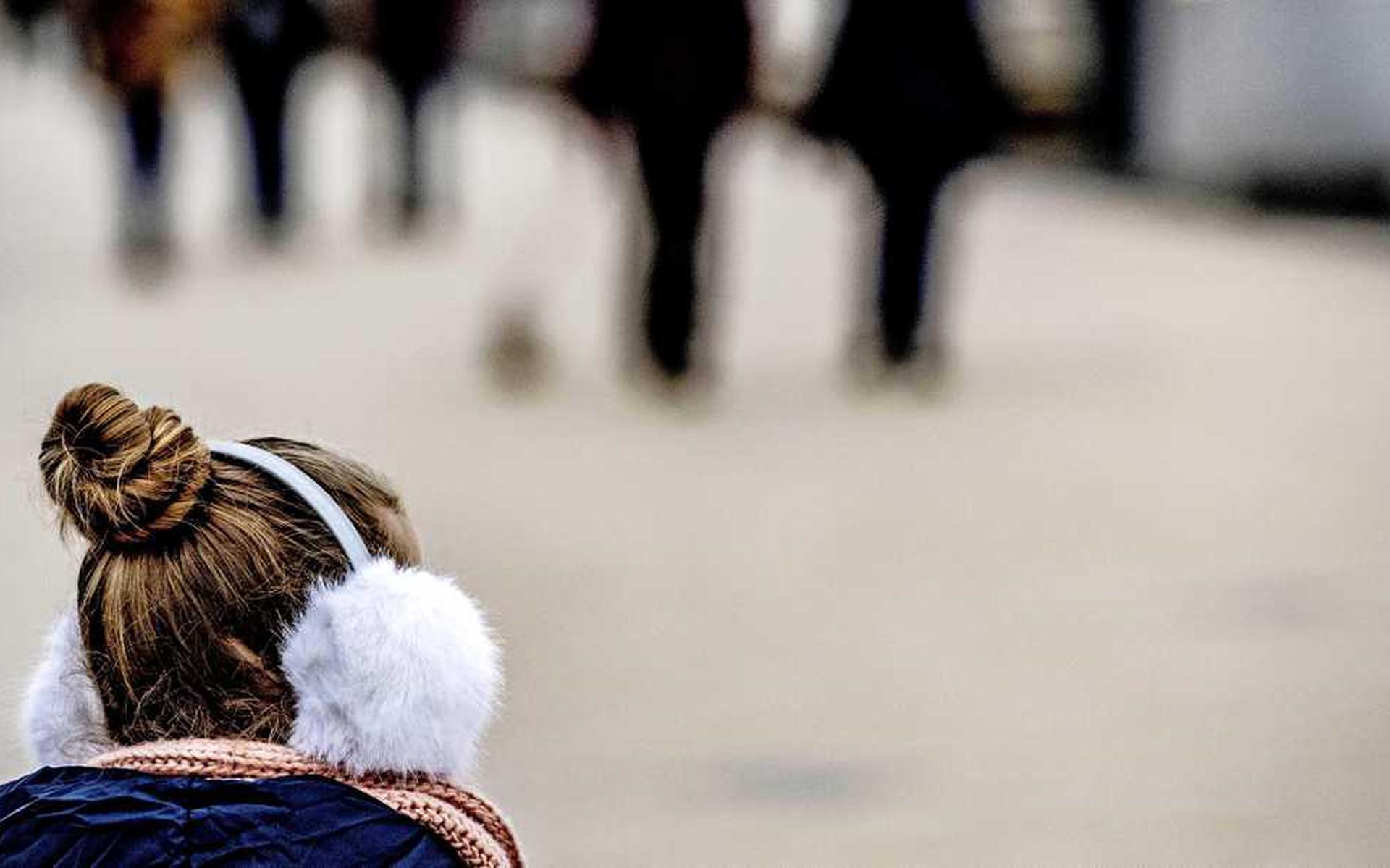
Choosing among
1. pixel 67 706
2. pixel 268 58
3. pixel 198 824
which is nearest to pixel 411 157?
pixel 268 58

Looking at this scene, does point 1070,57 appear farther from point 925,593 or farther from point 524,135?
point 925,593

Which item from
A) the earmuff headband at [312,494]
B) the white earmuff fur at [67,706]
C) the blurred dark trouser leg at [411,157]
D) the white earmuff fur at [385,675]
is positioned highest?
the earmuff headband at [312,494]

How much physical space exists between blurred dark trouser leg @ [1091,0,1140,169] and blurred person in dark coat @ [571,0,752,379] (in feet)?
25.7

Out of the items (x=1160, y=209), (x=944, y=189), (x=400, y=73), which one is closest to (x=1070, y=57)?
(x=1160, y=209)

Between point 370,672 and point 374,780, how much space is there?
0.30ft

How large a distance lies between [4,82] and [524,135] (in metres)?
9.66

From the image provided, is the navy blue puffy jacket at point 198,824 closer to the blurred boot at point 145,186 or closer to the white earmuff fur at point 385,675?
the white earmuff fur at point 385,675

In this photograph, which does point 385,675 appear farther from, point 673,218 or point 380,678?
point 673,218

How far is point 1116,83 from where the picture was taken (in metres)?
16.5

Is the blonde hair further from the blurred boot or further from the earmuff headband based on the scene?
the blurred boot

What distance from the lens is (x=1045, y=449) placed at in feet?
27.2

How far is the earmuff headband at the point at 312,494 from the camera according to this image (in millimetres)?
2123

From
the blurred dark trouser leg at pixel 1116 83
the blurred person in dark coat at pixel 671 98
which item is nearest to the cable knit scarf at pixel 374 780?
the blurred person in dark coat at pixel 671 98

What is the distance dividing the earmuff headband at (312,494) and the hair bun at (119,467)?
0.03m
